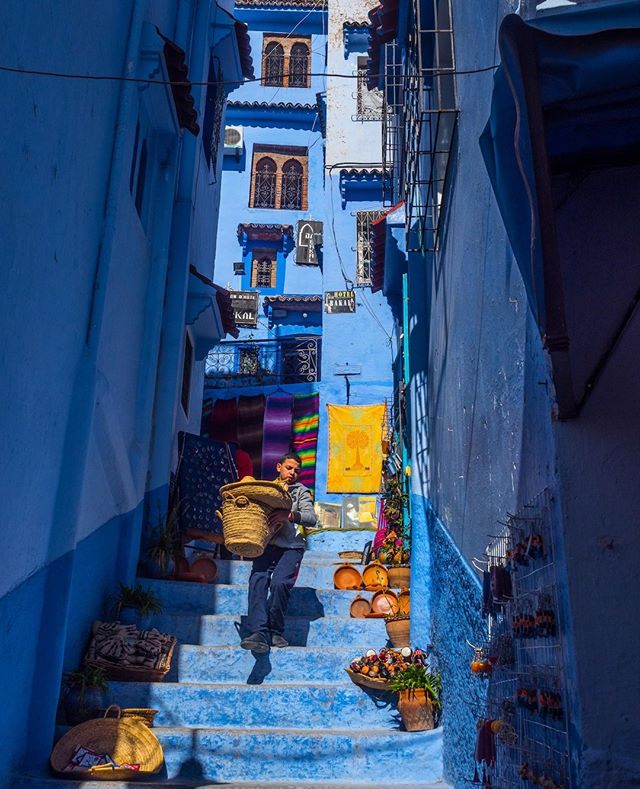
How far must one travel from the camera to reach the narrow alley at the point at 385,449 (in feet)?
9.34

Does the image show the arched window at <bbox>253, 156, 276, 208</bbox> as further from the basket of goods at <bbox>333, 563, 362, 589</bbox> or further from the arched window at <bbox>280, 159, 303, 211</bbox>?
the basket of goods at <bbox>333, 563, 362, 589</bbox>

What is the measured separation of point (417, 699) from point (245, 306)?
589 inches

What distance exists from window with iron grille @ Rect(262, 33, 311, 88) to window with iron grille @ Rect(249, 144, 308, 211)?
87.2 inches

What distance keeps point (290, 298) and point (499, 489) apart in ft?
A: 52.6

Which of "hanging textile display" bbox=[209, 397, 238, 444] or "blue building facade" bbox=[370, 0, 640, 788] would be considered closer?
"blue building facade" bbox=[370, 0, 640, 788]

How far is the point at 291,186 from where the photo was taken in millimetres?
23047

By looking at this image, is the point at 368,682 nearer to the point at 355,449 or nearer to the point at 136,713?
the point at 136,713

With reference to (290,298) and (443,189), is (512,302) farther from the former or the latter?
(290,298)

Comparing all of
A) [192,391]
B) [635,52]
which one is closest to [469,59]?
[635,52]

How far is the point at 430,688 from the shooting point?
5.67 m

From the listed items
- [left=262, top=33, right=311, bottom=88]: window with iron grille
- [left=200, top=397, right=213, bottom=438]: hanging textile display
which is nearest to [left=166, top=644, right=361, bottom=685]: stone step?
[left=200, top=397, right=213, bottom=438]: hanging textile display

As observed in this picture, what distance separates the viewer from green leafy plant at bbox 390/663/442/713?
5582mm

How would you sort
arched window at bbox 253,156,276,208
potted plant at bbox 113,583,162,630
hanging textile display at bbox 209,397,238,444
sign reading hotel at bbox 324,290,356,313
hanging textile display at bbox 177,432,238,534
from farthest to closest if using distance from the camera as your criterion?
arched window at bbox 253,156,276,208
sign reading hotel at bbox 324,290,356,313
hanging textile display at bbox 209,397,238,444
hanging textile display at bbox 177,432,238,534
potted plant at bbox 113,583,162,630

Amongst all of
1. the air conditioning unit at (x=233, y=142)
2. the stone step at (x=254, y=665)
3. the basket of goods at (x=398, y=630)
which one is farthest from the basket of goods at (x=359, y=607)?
the air conditioning unit at (x=233, y=142)
